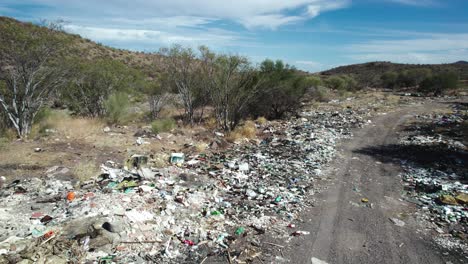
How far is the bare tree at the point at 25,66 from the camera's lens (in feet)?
31.0

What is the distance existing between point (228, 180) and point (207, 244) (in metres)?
2.67

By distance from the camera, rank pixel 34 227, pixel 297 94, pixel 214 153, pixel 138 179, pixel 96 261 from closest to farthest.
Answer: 1. pixel 96 261
2. pixel 34 227
3. pixel 138 179
4. pixel 214 153
5. pixel 297 94

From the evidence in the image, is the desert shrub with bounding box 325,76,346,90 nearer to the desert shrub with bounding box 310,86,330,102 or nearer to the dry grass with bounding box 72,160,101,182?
the desert shrub with bounding box 310,86,330,102

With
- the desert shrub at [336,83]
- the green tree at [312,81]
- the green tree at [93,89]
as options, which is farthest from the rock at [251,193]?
the desert shrub at [336,83]

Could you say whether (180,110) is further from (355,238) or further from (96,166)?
(355,238)

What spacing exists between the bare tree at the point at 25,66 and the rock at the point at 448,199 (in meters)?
12.5

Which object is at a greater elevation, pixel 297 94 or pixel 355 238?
pixel 297 94

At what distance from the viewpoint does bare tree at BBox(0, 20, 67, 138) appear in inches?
372

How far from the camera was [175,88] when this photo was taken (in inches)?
650

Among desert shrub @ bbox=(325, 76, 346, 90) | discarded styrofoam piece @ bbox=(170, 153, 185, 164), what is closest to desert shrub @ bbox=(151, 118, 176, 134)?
discarded styrofoam piece @ bbox=(170, 153, 185, 164)

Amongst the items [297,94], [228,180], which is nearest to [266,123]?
[297,94]

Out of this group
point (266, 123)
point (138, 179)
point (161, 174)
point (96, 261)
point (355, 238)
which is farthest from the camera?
point (266, 123)

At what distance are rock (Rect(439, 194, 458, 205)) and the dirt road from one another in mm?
790

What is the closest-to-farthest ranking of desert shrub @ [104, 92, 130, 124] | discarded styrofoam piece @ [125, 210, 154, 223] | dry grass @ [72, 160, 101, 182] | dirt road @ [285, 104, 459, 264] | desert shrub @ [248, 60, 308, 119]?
dirt road @ [285, 104, 459, 264], discarded styrofoam piece @ [125, 210, 154, 223], dry grass @ [72, 160, 101, 182], desert shrub @ [104, 92, 130, 124], desert shrub @ [248, 60, 308, 119]
